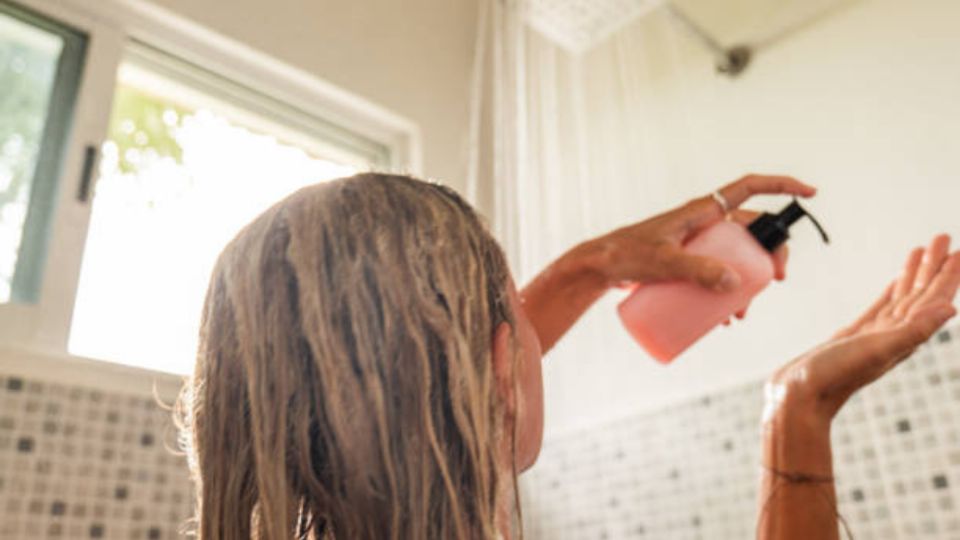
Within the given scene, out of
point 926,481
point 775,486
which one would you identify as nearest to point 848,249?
point 926,481

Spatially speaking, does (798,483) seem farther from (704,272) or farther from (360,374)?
(360,374)

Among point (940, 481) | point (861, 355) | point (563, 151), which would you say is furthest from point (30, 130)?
point (940, 481)

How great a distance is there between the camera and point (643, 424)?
1.44 m

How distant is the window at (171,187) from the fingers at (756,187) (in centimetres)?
68

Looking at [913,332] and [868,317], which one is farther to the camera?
[868,317]

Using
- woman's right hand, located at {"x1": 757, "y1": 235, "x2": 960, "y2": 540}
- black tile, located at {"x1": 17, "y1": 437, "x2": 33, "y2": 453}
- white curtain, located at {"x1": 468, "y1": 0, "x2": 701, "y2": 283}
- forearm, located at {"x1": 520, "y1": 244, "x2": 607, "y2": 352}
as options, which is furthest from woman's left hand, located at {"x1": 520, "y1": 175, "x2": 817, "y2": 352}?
black tile, located at {"x1": 17, "y1": 437, "x2": 33, "y2": 453}

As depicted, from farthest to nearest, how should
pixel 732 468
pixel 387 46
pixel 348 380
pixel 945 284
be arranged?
1. pixel 387 46
2. pixel 732 468
3. pixel 945 284
4. pixel 348 380

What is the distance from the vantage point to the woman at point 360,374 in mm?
561

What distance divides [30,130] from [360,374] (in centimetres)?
99

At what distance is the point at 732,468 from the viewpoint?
1.31 meters

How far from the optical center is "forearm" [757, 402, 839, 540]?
2.63ft

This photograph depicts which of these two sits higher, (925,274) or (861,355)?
(925,274)

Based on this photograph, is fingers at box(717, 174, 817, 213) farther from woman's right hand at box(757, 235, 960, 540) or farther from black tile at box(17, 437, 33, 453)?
black tile at box(17, 437, 33, 453)

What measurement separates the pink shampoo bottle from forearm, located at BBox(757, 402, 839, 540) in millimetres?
115
